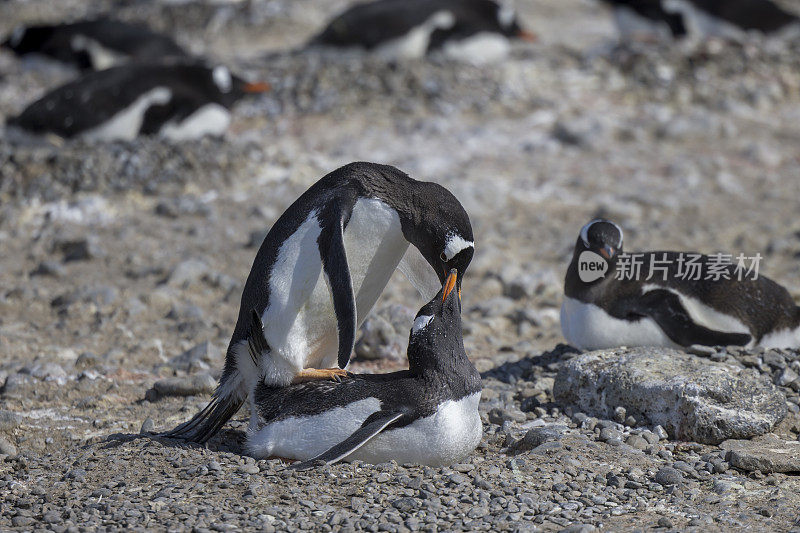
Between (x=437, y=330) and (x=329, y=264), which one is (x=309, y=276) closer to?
(x=329, y=264)

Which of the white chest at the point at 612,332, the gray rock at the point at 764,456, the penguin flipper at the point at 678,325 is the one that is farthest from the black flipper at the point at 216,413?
the penguin flipper at the point at 678,325

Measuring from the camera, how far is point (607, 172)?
8680 mm

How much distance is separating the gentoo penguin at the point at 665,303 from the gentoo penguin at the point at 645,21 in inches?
277

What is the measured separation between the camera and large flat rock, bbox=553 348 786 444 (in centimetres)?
396

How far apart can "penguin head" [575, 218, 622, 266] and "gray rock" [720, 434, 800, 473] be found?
4.27ft

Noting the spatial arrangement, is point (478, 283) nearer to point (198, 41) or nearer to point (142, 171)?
point (142, 171)

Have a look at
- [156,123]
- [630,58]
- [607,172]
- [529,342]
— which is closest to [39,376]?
[529,342]

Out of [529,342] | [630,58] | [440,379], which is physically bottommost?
[529,342]

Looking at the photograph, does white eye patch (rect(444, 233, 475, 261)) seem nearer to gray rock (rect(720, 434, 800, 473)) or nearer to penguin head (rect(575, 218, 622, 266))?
gray rock (rect(720, 434, 800, 473))

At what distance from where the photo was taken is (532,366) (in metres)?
4.84

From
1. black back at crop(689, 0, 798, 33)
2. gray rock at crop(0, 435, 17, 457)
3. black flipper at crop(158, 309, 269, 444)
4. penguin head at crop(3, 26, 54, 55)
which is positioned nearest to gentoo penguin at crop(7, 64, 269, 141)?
penguin head at crop(3, 26, 54, 55)

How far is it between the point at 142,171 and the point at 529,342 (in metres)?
3.89

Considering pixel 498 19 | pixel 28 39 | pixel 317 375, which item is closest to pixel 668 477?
pixel 317 375

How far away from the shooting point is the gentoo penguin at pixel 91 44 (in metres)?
11.0
